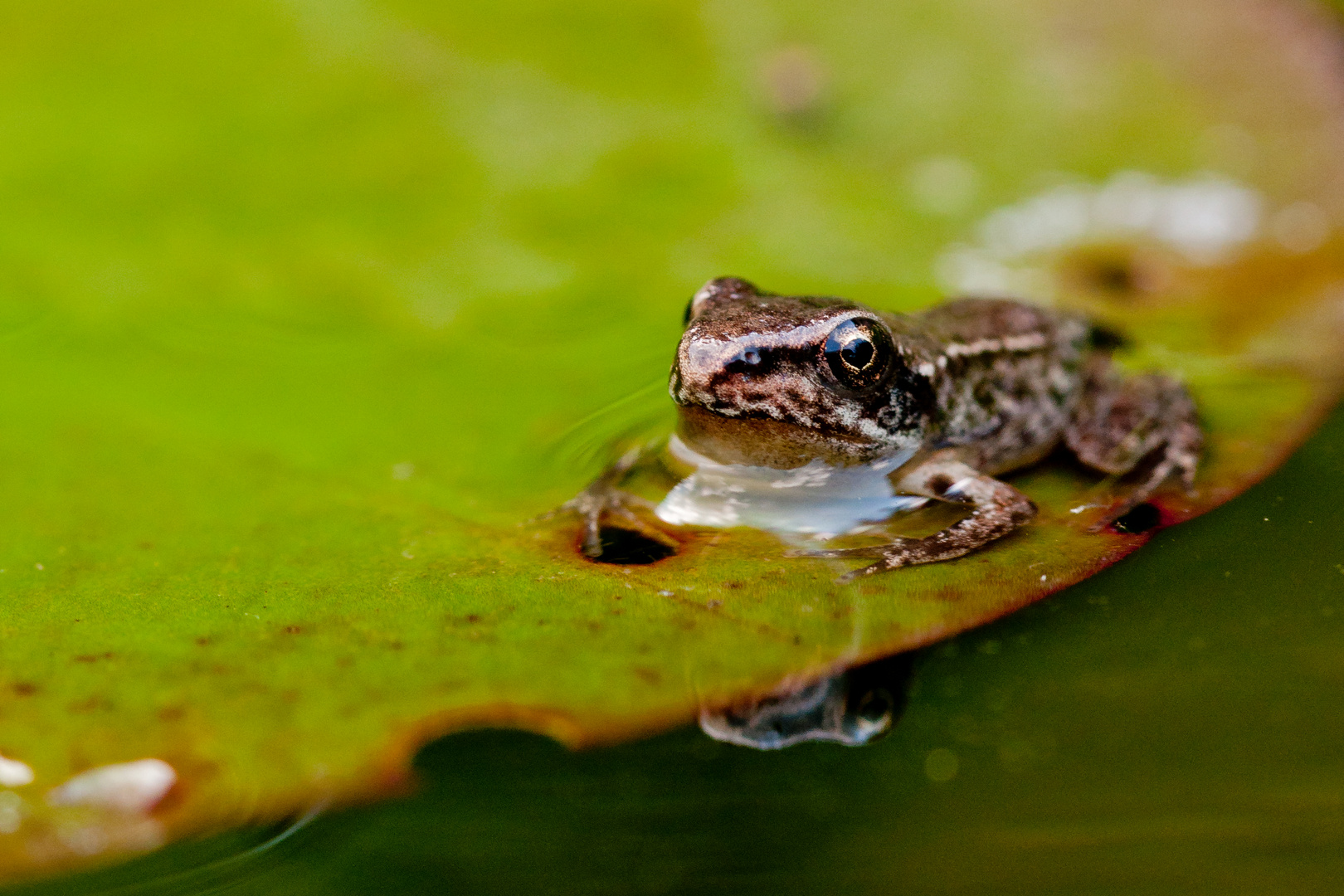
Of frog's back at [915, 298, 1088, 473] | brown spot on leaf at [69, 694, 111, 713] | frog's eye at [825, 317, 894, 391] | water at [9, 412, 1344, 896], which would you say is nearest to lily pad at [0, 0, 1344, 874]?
brown spot on leaf at [69, 694, 111, 713]

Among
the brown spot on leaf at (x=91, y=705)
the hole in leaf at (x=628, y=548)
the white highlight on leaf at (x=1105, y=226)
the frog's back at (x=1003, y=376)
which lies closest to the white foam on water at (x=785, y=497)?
the hole in leaf at (x=628, y=548)

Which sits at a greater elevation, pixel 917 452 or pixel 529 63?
pixel 529 63

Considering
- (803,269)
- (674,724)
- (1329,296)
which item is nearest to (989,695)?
(674,724)

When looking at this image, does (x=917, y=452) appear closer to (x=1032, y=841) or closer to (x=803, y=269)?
(x=803, y=269)

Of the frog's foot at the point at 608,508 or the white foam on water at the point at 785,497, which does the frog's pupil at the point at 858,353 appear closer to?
the white foam on water at the point at 785,497

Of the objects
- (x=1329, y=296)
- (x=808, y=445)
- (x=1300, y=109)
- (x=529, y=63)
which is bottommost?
(x=808, y=445)

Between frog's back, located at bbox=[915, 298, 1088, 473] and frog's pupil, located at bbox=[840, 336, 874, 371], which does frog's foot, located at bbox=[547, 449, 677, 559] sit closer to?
frog's pupil, located at bbox=[840, 336, 874, 371]
